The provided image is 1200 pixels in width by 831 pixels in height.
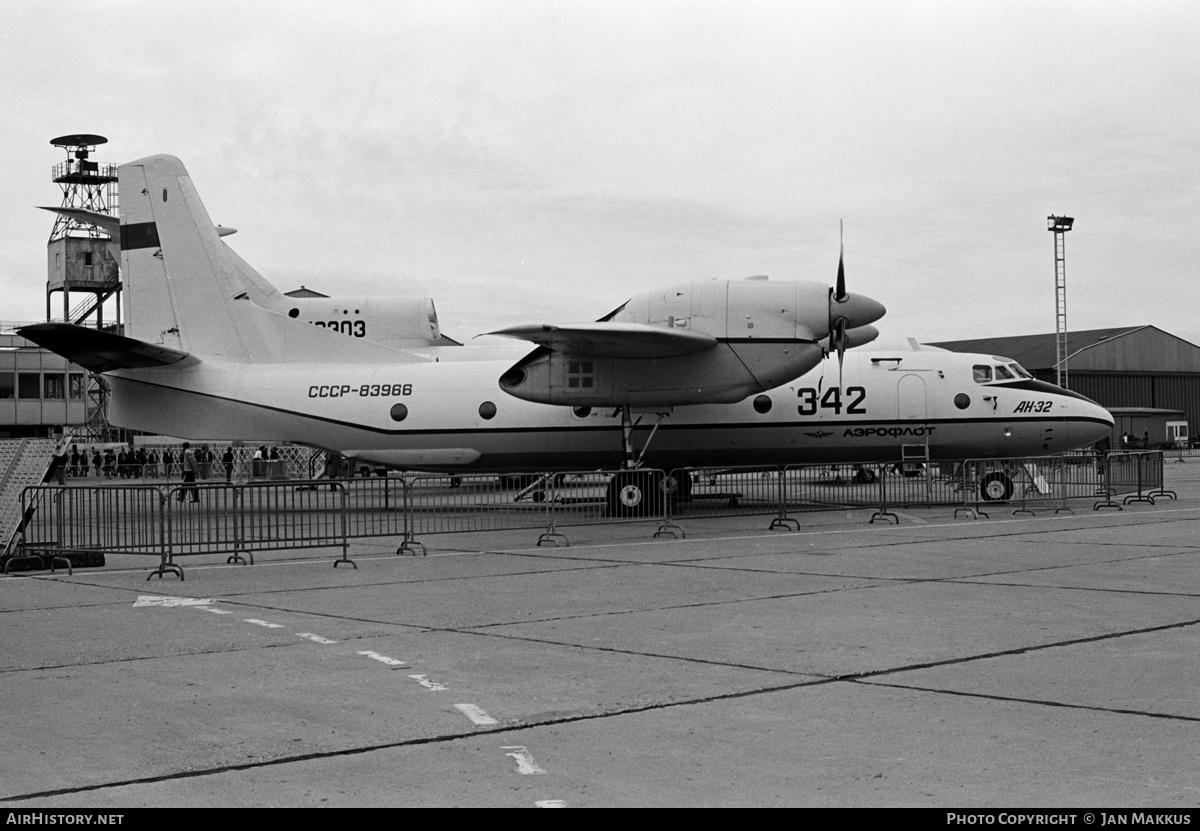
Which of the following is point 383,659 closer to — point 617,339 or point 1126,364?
point 617,339

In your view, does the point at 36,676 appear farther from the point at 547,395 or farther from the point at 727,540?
the point at 547,395

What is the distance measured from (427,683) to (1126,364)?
8861cm

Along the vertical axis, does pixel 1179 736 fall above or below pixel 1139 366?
below

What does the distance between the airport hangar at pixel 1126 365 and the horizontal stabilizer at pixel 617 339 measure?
215 ft

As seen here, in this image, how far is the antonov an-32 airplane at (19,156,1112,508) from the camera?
22.6m

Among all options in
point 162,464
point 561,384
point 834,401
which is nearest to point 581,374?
point 561,384

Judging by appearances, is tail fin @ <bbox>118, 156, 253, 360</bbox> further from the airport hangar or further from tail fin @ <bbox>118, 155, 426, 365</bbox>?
the airport hangar

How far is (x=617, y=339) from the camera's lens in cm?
2159

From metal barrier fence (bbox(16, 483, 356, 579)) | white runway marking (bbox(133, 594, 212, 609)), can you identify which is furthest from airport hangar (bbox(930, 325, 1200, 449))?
white runway marking (bbox(133, 594, 212, 609))

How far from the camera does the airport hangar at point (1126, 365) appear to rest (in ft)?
274

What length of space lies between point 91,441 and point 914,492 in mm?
58428

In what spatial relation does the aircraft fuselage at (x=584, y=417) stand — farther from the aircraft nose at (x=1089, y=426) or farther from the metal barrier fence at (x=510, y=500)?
the metal barrier fence at (x=510, y=500)

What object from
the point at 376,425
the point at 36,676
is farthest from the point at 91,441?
the point at 36,676
